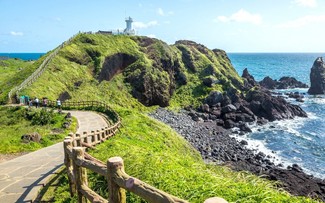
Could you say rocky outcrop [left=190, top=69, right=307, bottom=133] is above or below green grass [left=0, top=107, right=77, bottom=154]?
below

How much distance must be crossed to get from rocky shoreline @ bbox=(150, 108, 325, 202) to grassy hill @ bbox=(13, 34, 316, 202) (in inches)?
207

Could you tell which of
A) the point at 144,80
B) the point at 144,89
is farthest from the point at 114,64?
the point at 144,89

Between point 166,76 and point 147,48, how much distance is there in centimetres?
1153

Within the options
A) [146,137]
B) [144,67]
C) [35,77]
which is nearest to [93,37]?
[144,67]

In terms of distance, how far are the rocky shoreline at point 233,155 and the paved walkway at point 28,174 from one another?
15640 millimetres

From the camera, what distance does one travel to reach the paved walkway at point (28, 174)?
1118 centimetres

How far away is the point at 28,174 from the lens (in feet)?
45.2

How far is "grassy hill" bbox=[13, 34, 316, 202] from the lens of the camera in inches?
359

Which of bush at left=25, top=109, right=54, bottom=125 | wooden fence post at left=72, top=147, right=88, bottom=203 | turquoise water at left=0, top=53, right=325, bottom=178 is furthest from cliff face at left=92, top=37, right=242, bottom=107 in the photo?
wooden fence post at left=72, top=147, right=88, bottom=203

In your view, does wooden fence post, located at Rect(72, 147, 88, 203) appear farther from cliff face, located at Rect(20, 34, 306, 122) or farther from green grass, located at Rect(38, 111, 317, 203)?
cliff face, located at Rect(20, 34, 306, 122)

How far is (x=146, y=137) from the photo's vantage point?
2619 centimetres

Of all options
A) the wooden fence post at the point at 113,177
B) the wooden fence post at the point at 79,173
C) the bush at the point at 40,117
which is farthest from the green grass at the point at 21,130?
the wooden fence post at the point at 113,177

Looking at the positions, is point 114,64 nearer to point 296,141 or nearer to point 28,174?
point 296,141

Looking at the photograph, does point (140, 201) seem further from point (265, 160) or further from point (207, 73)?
point (207, 73)
